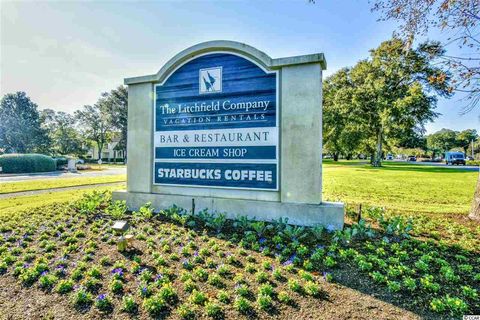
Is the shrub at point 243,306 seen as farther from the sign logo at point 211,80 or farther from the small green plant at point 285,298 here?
the sign logo at point 211,80

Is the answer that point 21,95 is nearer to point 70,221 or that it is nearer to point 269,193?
point 70,221

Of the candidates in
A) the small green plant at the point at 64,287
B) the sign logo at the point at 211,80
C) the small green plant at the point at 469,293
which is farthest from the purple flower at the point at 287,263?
the sign logo at the point at 211,80

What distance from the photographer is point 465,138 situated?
84.0 m

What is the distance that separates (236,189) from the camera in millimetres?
5484

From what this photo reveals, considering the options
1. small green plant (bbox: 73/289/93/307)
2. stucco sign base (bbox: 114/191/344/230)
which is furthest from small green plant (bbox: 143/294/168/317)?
stucco sign base (bbox: 114/191/344/230)

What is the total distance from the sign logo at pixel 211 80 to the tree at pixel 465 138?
104472mm

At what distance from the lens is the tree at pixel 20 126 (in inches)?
1436

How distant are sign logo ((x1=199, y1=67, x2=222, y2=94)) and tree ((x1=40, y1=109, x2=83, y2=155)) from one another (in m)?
49.3

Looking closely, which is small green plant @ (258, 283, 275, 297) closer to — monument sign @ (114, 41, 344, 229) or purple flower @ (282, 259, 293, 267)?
purple flower @ (282, 259, 293, 267)

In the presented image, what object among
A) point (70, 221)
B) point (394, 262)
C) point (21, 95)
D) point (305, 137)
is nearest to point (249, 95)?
point (305, 137)

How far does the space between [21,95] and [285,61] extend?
46415mm

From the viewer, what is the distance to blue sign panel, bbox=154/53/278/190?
17.3 ft

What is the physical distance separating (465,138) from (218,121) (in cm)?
10636

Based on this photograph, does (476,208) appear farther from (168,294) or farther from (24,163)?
(24,163)
